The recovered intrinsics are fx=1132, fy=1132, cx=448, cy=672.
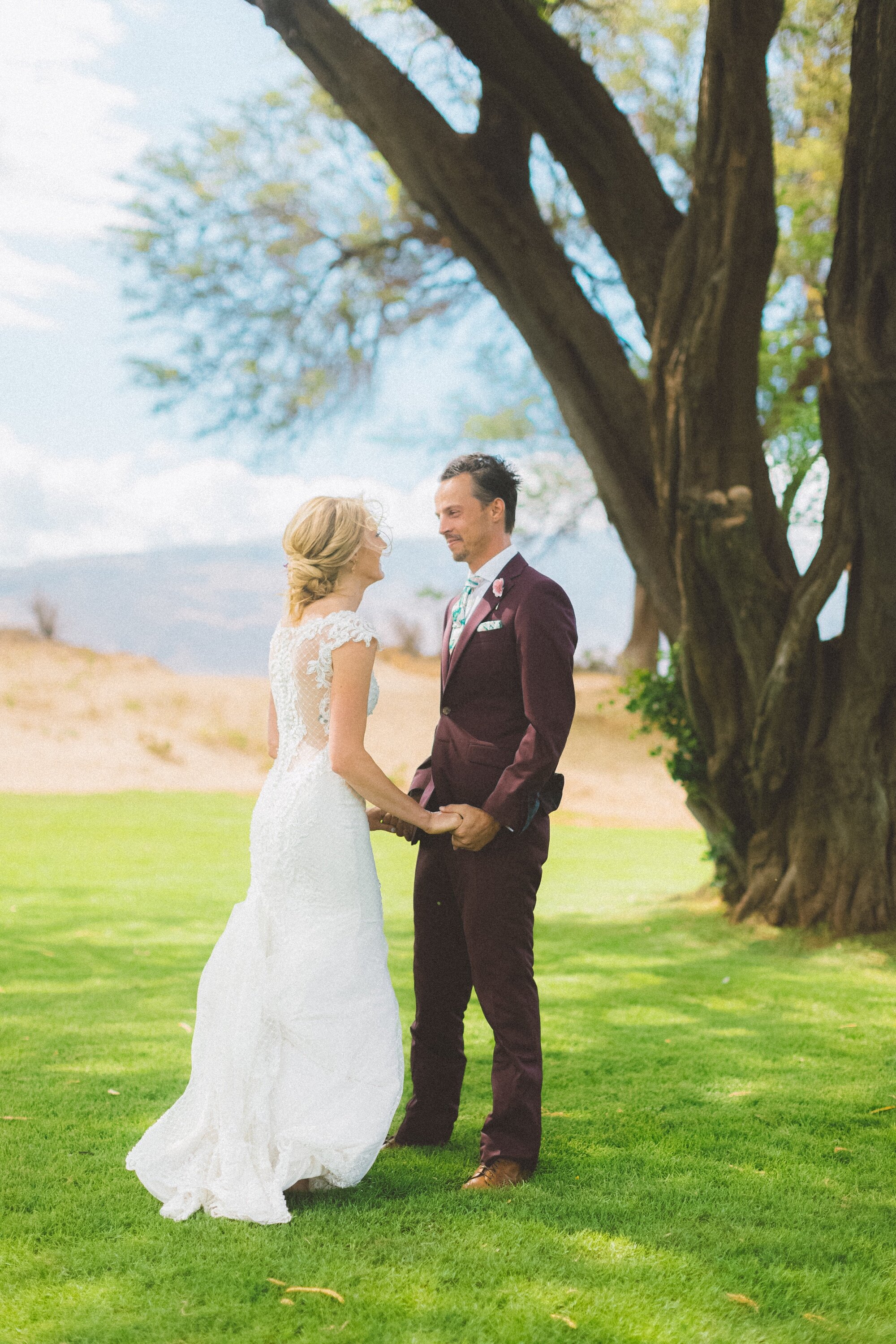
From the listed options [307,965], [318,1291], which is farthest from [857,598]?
[318,1291]

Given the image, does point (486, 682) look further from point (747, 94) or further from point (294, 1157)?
point (747, 94)

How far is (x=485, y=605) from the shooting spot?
3.21m

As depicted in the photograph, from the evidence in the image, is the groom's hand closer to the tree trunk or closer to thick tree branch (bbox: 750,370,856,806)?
thick tree branch (bbox: 750,370,856,806)

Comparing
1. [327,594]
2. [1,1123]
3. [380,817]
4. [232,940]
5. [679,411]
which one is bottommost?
[1,1123]

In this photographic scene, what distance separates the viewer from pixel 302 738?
3031mm

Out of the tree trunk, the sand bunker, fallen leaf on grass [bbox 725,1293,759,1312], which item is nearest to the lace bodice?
fallen leaf on grass [bbox 725,1293,759,1312]

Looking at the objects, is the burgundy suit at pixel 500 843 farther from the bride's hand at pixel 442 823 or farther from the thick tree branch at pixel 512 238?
the thick tree branch at pixel 512 238

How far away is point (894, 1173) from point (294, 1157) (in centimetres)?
168

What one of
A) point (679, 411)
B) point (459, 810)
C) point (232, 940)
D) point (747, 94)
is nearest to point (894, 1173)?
point (459, 810)

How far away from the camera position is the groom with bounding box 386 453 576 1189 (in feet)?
9.89

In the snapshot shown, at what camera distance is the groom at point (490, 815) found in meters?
3.02

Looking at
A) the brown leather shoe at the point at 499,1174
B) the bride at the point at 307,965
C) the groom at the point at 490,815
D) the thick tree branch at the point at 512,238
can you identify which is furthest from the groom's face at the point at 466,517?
the thick tree branch at the point at 512,238

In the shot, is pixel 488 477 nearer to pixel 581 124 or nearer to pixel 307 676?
pixel 307 676

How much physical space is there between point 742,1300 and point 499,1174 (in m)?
0.79
